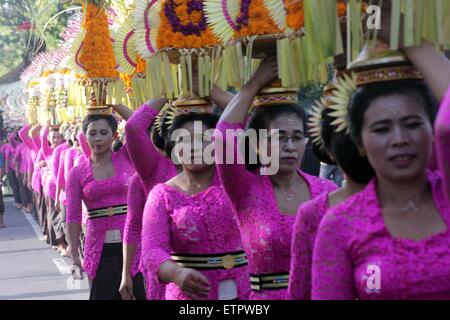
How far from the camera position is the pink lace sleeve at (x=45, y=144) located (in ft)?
50.9

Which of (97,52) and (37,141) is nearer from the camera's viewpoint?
(97,52)

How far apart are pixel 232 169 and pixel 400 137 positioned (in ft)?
4.97

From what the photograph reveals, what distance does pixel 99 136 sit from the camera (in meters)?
8.18

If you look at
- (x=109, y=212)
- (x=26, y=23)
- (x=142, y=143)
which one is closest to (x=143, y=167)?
(x=142, y=143)

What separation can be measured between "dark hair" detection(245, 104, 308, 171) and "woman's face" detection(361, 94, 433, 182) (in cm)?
155

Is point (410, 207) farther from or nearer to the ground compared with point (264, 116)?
nearer to the ground

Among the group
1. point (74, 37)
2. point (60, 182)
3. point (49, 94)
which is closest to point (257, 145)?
point (74, 37)

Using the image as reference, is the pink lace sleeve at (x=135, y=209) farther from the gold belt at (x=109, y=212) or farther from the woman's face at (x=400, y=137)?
the woman's face at (x=400, y=137)

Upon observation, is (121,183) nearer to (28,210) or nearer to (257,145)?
(257,145)

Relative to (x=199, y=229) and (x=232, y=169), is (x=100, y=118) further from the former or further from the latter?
(x=232, y=169)

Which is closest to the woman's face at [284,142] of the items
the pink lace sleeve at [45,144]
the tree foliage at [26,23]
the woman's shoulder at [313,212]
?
the woman's shoulder at [313,212]

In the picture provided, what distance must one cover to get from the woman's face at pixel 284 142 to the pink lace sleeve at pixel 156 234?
0.67 metres

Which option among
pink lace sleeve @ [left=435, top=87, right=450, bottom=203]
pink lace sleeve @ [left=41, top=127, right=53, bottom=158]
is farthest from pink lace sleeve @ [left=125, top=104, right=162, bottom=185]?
pink lace sleeve @ [left=41, top=127, right=53, bottom=158]

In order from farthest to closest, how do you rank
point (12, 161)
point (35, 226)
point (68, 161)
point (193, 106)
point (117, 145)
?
point (12, 161), point (35, 226), point (68, 161), point (117, 145), point (193, 106)
